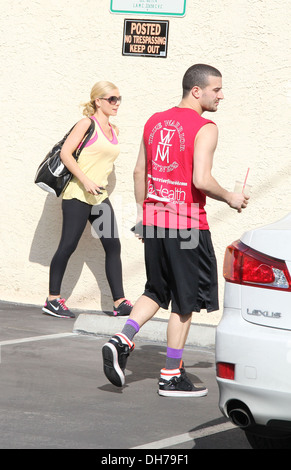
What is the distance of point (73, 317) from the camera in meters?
8.00

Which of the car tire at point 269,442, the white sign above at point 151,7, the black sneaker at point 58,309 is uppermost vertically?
the white sign above at point 151,7

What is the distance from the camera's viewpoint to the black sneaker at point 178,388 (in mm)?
5387

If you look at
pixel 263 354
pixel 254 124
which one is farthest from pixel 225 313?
pixel 254 124

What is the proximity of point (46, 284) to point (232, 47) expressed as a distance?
278 centimetres

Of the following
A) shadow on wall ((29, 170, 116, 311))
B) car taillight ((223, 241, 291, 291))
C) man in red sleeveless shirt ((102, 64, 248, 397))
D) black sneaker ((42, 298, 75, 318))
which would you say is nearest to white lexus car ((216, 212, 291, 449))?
car taillight ((223, 241, 291, 291))

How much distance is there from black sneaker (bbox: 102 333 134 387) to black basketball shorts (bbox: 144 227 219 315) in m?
0.44

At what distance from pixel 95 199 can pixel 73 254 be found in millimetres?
794

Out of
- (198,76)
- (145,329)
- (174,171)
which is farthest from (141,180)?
(145,329)

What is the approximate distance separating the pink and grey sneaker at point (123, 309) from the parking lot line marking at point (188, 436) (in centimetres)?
312

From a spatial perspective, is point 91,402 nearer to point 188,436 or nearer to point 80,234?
point 188,436

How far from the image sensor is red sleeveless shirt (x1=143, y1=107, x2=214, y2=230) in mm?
5387

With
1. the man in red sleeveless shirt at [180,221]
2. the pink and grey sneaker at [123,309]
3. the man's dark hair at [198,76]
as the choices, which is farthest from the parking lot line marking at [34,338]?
the man's dark hair at [198,76]

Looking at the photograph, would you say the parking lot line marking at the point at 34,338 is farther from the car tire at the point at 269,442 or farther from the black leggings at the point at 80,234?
the car tire at the point at 269,442

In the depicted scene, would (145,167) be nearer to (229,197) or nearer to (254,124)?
(229,197)
